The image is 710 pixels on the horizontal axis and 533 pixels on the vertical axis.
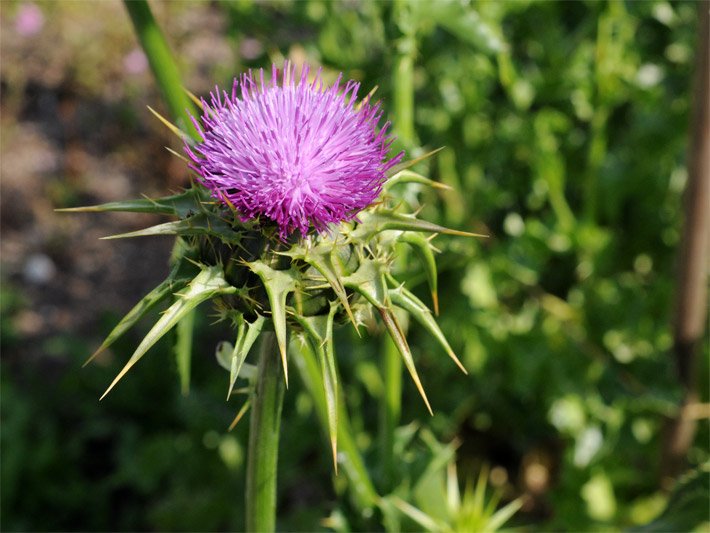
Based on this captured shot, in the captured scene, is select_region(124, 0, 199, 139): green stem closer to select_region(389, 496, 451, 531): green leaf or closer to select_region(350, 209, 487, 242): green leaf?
select_region(350, 209, 487, 242): green leaf

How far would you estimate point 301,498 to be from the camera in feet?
8.64

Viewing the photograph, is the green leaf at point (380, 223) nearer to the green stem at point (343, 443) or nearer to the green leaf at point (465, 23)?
the green stem at point (343, 443)

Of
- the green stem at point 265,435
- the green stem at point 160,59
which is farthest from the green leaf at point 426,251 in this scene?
the green stem at point 160,59

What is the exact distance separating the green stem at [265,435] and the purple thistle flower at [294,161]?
193 millimetres

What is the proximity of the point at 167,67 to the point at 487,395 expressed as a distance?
1431mm

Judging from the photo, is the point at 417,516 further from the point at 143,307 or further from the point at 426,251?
the point at 143,307

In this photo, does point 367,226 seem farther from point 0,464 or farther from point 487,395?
point 0,464

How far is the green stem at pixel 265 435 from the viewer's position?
3.76 ft

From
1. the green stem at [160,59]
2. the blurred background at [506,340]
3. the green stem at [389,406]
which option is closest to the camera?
the green stem at [160,59]

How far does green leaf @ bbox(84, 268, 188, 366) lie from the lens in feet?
3.06

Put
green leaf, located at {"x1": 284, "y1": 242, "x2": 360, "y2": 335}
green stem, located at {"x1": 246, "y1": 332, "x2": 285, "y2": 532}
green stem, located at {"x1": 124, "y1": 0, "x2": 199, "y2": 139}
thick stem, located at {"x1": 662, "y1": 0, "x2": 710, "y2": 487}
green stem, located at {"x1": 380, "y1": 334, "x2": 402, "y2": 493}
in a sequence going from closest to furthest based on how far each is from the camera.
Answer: green leaf, located at {"x1": 284, "y1": 242, "x2": 360, "y2": 335}
green stem, located at {"x1": 246, "y1": 332, "x2": 285, "y2": 532}
green stem, located at {"x1": 124, "y1": 0, "x2": 199, "y2": 139}
green stem, located at {"x1": 380, "y1": 334, "x2": 402, "y2": 493}
thick stem, located at {"x1": 662, "y1": 0, "x2": 710, "y2": 487}

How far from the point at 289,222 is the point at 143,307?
0.71 ft

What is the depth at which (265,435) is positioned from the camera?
3.88ft

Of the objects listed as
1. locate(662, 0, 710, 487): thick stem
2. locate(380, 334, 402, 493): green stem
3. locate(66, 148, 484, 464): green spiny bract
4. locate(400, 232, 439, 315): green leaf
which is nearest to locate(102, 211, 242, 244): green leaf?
locate(66, 148, 484, 464): green spiny bract
